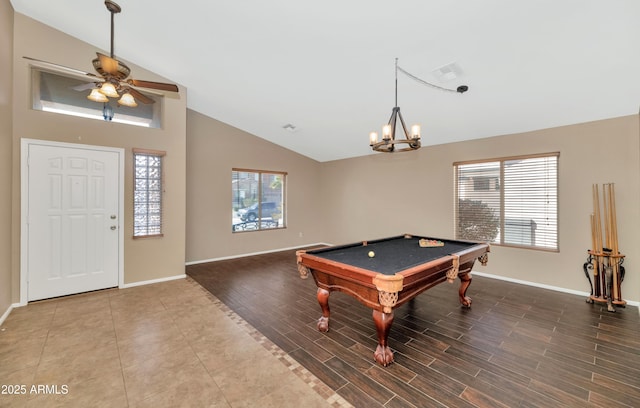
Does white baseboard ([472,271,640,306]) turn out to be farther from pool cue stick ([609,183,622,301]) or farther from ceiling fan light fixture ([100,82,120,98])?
ceiling fan light fixture ([100,82,120,98])

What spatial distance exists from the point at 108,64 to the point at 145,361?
8.63 feet

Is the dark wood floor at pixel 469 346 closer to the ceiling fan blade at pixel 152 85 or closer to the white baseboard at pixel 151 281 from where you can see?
the white baseboard at pixel 151 281

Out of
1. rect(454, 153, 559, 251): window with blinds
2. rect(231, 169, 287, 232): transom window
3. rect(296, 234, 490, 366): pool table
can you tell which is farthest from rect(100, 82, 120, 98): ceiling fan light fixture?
rect(454, 153, 559, 251): window with blinds

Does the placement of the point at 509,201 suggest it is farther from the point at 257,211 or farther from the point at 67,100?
the point at 67,100

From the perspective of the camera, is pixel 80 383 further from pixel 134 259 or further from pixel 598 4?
pixel 598 4

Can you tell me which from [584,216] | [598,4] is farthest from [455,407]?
[584,216]

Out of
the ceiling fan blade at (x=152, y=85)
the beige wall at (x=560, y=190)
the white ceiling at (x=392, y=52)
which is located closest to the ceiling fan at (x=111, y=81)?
the ceiling fan blade at (x=152, y=85)

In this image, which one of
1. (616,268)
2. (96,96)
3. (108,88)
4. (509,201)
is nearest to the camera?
(108,88)

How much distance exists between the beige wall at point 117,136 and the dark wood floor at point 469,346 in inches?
49.9

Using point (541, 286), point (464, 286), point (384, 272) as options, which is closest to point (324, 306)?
point (384, 272)

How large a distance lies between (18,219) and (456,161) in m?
6.92

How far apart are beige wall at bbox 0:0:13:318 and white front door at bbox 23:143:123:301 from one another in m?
0.23

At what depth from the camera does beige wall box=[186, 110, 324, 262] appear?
231 inches

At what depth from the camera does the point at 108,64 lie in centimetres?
236
